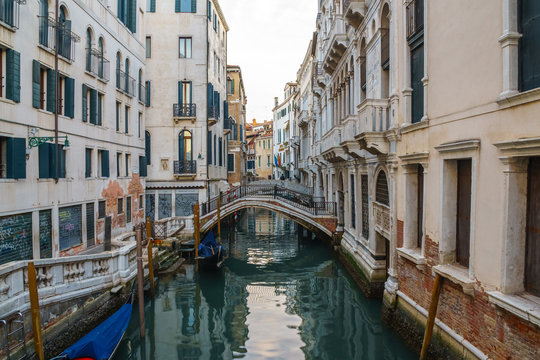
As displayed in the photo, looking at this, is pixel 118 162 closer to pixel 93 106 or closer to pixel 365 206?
pixel 93 106

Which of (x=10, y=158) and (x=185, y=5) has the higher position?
(x=185, y=5)

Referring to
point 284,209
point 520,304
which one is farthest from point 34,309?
point 284,209

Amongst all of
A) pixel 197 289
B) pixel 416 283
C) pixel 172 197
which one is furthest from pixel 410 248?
→ pixel 172 197

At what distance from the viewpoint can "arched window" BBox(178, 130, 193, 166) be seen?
21219mm

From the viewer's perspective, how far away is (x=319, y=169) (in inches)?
914

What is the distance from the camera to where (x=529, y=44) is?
4.74 metres

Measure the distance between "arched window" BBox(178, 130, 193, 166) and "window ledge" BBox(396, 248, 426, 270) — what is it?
48.5 feet

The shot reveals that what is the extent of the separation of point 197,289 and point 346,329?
562cm

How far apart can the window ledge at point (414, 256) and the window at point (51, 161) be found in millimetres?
8570

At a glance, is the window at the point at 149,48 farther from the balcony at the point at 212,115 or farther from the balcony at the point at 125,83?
the balcony at the point at 125,83

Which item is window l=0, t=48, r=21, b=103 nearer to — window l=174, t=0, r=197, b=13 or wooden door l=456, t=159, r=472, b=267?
wooden door l=456, t=159, r=472, b=267

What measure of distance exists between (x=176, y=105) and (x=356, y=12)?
39.3 ft

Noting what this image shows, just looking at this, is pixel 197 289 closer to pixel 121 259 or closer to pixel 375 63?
pixel 121 259

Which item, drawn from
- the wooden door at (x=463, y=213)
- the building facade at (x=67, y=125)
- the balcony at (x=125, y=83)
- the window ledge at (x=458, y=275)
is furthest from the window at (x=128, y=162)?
the wooden door at (x=463, y=213)
